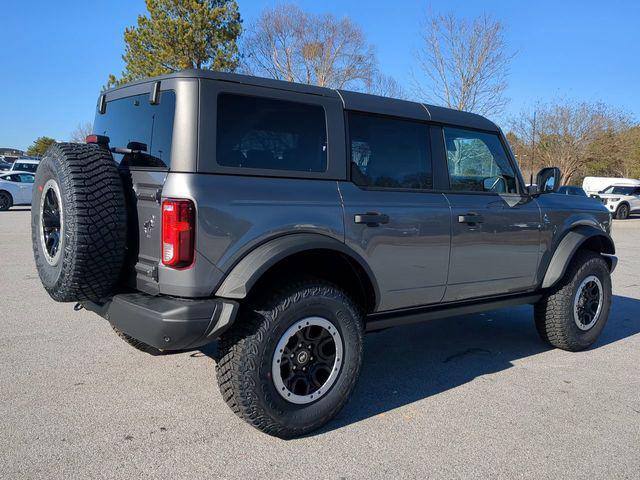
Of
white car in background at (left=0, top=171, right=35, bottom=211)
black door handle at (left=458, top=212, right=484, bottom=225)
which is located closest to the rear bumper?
black door handle at (left=458, top=212, right=484, bottom=225)

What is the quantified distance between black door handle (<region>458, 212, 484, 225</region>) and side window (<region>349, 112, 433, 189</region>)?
35cm

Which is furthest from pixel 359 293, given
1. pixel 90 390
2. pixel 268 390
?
pixel 90 390

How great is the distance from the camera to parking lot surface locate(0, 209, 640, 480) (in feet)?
9.55

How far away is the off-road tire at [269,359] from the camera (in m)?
3.04

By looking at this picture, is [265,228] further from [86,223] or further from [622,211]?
[622,211]

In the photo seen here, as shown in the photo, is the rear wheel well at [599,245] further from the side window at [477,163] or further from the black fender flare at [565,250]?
the side window at [477,163]

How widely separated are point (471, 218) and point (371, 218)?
100cm

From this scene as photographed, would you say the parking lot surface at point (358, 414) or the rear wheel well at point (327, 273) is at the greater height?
the rear wheel well at point (327, 273)

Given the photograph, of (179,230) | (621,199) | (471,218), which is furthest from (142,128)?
(621,199)

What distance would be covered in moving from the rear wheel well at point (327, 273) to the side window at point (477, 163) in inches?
45.7

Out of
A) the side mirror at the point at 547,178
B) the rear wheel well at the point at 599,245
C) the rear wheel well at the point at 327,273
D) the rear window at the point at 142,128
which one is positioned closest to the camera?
the rear window at the point at 142,128

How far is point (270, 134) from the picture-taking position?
128 inches

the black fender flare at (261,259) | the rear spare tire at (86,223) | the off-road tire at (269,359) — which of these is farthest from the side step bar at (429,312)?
the rear spare tire at (86,223)

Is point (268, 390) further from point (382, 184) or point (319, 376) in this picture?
point (382, 184)
